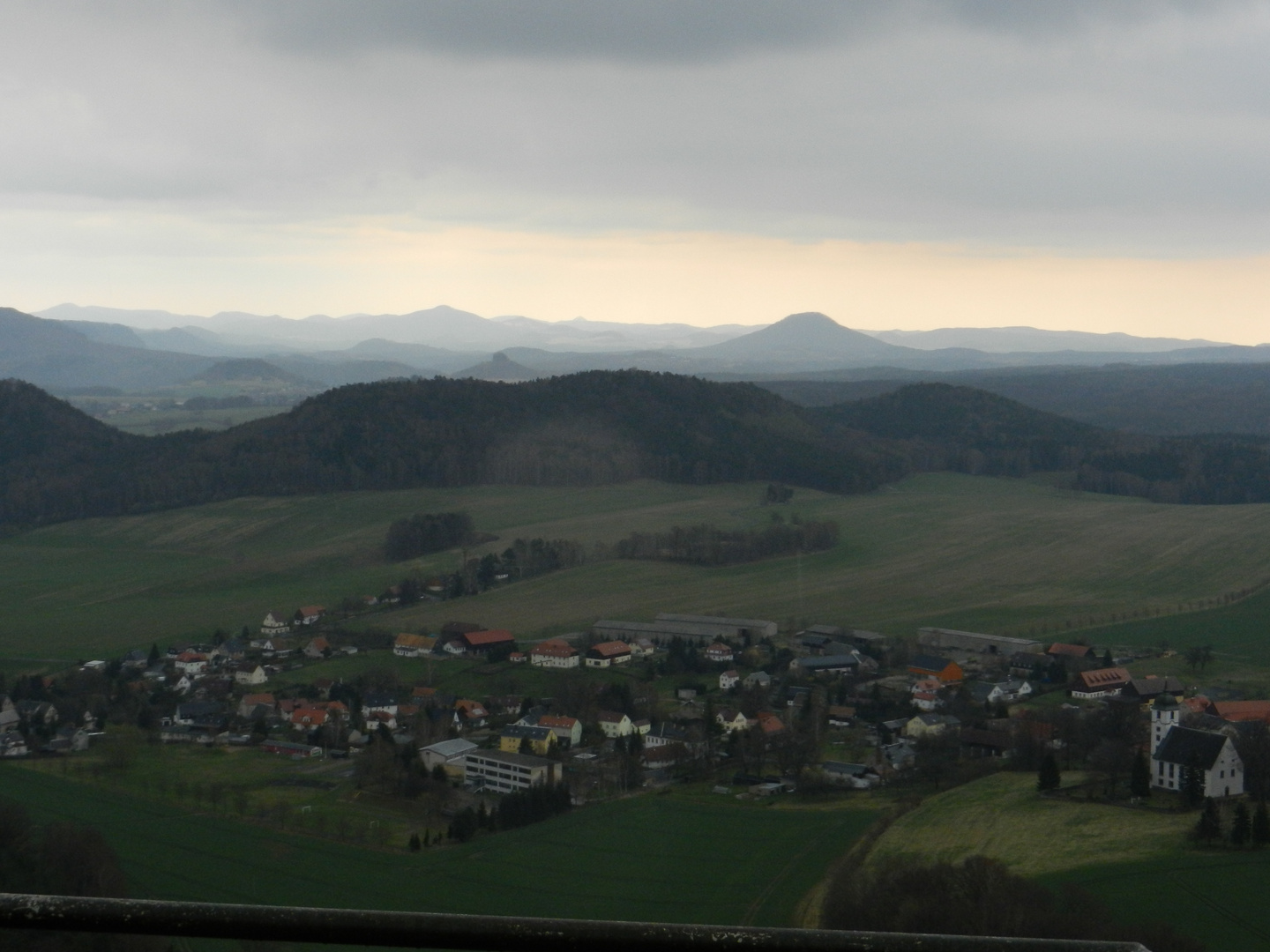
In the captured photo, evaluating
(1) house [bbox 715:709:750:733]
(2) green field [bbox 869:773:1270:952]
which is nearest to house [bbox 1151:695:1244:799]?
(2) green field [bbox 869:773:1270:952]

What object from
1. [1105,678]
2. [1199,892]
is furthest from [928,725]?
[1199,892]

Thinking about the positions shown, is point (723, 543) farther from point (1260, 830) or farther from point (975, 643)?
point (1260, 830)

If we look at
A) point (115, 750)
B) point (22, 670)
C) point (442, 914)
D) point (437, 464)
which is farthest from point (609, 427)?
point (442, 914)

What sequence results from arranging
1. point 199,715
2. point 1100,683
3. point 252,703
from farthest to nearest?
1. point 252,703
2. point 1100,683
3. point 199,715

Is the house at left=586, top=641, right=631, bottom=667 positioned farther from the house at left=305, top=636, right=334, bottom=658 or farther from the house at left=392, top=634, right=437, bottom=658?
the house at left=305, top=636, right=334, bottom=658

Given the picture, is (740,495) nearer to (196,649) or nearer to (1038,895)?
(196,649)
